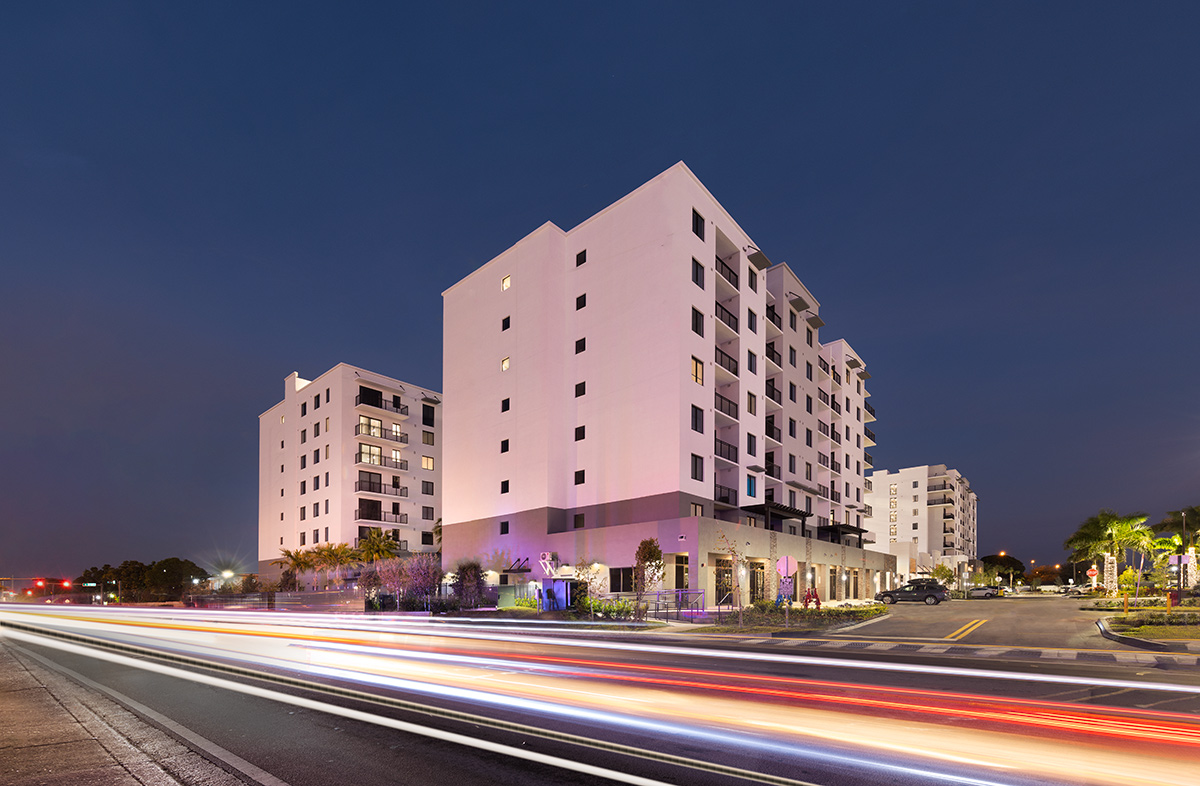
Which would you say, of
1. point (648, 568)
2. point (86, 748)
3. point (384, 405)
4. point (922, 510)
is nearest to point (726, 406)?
point (648, 568)

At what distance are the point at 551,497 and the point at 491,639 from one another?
A: 25713mm

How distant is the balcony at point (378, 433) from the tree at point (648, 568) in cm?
4298

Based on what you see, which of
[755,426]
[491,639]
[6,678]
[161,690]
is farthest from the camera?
[755,426]

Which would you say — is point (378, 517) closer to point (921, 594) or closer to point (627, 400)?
point (627, 400)

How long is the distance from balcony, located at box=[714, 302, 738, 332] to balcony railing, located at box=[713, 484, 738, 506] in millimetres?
11307

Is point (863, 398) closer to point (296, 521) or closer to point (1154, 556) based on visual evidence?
point (1154, 556)

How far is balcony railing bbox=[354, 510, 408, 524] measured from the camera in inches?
2825

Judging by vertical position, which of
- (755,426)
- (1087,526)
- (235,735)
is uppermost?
(755,426)

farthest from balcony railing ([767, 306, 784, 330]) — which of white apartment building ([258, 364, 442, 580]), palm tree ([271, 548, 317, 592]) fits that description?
palm tree ([271, 548, 317, 592])

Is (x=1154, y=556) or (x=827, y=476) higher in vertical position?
(x=827, y=476)

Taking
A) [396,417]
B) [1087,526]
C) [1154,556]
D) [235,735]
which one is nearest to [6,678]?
[235,735]

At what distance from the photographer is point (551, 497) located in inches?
1898

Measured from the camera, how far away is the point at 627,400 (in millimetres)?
46531

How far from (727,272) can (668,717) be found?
1803 inches
